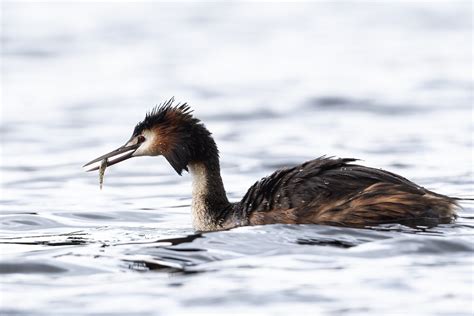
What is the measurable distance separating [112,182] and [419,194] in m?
5.59

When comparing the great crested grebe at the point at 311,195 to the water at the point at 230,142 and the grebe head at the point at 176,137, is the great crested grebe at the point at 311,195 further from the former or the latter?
the water at the point at 230,142

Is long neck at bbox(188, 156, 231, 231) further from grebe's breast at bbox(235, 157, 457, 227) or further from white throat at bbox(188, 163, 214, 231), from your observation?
grebe's breast at bbox(235, 157, 457, 227)

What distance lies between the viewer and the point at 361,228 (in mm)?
9508

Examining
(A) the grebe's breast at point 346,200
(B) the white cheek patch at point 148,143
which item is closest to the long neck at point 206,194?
(B) the white cheek patch at point 148,143

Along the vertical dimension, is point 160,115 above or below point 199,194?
above

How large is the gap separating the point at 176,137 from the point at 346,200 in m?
1.57

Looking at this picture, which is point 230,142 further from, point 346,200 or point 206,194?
point 346,200

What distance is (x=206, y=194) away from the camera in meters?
10.5

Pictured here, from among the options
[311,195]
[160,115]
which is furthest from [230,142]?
[311,195]

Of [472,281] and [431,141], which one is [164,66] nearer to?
[431,141]

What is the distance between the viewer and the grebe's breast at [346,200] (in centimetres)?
955

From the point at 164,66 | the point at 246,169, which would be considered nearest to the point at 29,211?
the point at 246,169

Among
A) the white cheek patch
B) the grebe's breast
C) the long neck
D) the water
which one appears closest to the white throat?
the long neck

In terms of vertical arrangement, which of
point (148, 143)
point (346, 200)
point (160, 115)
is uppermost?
point (160, 115)
